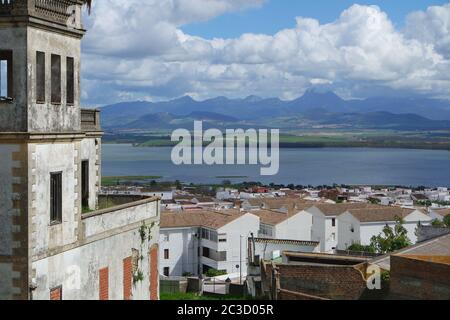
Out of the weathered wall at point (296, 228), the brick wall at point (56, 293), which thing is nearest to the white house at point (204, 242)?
the weathered wall at point (296, 228)

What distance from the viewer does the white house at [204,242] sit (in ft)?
183

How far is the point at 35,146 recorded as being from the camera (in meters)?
14.6

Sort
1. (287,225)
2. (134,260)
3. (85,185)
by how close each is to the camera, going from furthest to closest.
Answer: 1. (287,225)
2. (85,185)
3. (134,260)

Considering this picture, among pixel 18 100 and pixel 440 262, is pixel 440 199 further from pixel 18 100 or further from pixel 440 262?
pixel 18 100

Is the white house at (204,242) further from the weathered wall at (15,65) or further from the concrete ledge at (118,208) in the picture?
the weathered wall at (15,65)

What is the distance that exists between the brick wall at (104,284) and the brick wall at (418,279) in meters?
11.3

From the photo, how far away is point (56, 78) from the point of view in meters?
15.7

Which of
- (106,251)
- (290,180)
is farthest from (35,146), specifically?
(290,180)

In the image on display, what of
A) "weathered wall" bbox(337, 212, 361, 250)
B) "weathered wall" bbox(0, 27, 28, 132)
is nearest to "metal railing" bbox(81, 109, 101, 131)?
"weathered wall" bbox(0, 27, 28, 132)

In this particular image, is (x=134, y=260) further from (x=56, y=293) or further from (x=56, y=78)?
(x=56, y=78)

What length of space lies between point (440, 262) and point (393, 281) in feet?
6.25

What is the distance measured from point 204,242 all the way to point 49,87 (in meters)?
43.1

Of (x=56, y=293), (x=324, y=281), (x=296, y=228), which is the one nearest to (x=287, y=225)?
(x=296, y=228)

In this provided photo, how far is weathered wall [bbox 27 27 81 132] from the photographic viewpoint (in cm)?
1458
